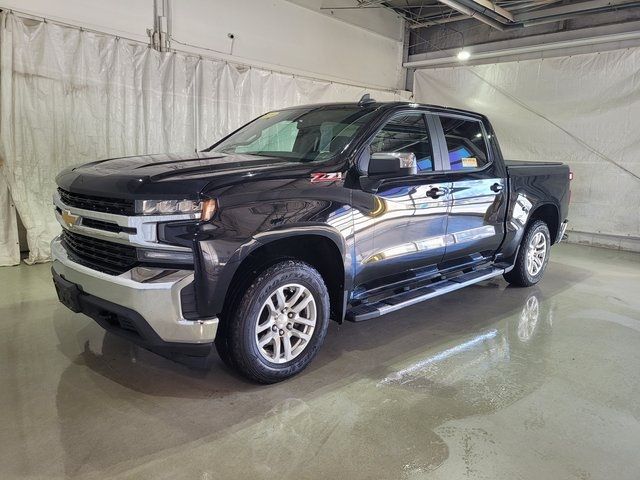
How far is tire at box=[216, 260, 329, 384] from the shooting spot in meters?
2.49

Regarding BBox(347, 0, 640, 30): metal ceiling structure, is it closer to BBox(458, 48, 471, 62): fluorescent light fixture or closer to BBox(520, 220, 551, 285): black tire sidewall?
BBox(458, 48, 471, 62): fluorescent light fixture

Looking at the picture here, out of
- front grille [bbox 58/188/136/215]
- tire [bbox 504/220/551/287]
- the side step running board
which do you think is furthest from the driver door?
tire [bbox 504/220/551/287]

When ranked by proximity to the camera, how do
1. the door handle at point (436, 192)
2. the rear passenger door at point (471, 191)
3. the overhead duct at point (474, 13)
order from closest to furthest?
the door handle at point (436, 192) < the rear passenger door at point (471, 191) < the overhead duct at point (474, 13)

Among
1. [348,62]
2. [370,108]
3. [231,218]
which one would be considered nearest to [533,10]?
[348,62]

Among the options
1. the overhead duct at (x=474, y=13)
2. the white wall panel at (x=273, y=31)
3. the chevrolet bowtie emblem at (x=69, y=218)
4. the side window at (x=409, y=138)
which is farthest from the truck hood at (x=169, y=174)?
the overhead duct at (x=474, y=13)

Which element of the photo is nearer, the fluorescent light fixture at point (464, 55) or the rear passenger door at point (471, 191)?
the rear passenger door at point (471, 191)

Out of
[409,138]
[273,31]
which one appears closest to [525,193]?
[409,138]

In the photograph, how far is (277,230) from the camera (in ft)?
8.16

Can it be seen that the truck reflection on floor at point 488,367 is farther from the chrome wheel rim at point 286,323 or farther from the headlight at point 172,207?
the headlight at point 172,207

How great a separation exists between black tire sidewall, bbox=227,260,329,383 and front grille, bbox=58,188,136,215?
730mm

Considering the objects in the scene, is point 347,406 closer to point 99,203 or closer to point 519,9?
point 99,203

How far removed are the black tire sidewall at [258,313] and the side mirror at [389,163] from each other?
75 centimetres

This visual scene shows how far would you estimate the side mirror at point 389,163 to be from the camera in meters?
2.88

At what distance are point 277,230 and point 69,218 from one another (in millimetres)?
1224
